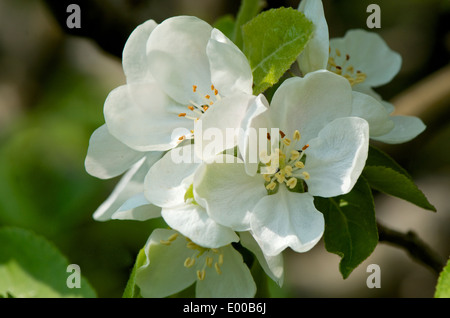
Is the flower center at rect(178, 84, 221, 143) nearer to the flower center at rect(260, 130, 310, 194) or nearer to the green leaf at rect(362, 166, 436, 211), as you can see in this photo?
the flower center at rect(260, 130, 310, 194)

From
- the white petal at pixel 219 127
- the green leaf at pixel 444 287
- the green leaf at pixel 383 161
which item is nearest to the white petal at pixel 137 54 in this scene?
the white petal at pixel 219 127

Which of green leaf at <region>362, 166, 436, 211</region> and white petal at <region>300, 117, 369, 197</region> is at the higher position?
white petal at <region>300, 117, 369, 197</region>

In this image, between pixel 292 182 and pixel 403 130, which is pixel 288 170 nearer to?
pixel 292 182

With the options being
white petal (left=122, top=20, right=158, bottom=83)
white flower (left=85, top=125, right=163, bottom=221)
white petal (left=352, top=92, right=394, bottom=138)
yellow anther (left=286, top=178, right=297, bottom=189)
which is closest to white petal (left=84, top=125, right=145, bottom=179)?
white flower (left=85, top=125, right=163, bottom=221)

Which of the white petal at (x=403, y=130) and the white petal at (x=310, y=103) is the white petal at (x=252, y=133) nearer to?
the white petal at (x=310, y=103)

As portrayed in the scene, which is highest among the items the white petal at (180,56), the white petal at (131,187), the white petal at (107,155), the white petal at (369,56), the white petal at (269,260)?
the white petal at (180,56)

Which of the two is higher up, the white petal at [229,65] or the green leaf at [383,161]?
the white petal at [229,65]
